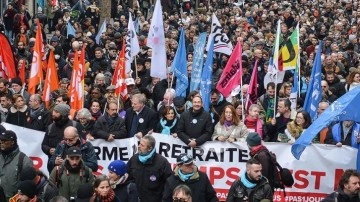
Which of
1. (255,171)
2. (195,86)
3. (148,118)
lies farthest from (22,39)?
(255,171)

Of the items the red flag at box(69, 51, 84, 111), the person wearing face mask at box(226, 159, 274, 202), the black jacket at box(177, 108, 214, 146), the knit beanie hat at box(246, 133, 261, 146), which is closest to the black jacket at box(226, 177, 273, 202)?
the person wearing face mask at box(226, 159, 274, 202)

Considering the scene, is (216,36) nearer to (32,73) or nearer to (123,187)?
(32,73)

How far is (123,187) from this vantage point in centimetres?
941

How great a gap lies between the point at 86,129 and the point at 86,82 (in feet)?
12.3

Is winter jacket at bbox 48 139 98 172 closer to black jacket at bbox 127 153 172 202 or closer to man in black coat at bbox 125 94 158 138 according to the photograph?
black jacket at bbox 127 153 172 202

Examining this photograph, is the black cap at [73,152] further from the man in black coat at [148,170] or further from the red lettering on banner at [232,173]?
the red lettering on banner at [232,173]

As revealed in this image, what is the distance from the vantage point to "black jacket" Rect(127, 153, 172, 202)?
10094mm

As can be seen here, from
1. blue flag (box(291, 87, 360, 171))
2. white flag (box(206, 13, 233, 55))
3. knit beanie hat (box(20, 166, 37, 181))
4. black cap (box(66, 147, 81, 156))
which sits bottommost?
knit beanie hat (box(20, 166, 37, 181))

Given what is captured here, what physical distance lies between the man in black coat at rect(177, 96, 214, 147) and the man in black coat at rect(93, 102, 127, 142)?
787 mm

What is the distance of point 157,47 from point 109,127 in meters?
3.31

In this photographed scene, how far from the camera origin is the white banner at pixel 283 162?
456 inches

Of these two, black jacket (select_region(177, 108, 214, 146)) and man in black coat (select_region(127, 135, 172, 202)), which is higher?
black jacket (select_region(177, 108, 214, 146))

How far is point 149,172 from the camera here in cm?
1011

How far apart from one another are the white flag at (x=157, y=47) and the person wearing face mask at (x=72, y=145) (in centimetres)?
474
